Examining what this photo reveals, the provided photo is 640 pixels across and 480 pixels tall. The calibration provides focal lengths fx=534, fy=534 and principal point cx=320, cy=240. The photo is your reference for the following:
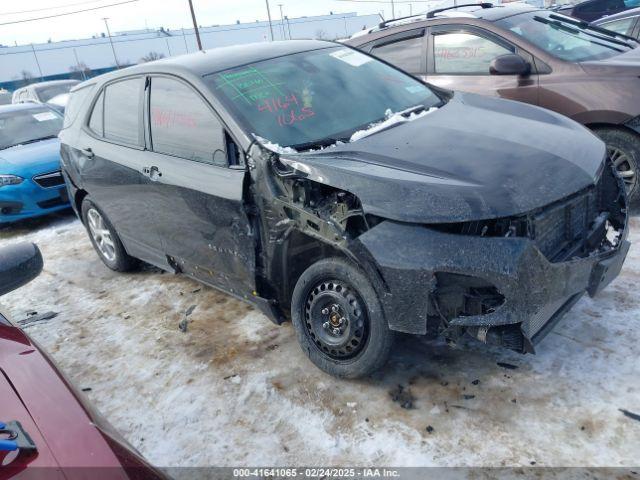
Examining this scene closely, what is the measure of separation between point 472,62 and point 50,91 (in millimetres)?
11668

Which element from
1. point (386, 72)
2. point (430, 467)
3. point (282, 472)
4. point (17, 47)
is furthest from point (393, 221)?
point (17, 47)

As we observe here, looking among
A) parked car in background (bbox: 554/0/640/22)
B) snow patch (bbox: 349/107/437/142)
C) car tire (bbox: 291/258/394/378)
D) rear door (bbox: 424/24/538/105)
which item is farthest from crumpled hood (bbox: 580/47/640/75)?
parked car in background (bbox: 554/0/640/22)

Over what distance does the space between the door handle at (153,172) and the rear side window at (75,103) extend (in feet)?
4.58

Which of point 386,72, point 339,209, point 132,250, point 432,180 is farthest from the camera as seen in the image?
point 132,250

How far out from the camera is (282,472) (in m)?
2.49

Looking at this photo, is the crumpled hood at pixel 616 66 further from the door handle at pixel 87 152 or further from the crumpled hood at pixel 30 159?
the crumpled hood at pixel 30 159

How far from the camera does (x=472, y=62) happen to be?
520 centimetres

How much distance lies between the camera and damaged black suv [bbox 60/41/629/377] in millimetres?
2418

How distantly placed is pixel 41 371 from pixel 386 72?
3.14 m

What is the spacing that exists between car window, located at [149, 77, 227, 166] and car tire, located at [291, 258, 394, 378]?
3.10 ft

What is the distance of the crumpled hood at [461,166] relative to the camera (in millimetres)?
2428

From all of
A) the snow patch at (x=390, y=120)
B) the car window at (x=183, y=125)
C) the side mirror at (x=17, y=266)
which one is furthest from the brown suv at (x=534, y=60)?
the side mirror at (x=17, y=266)

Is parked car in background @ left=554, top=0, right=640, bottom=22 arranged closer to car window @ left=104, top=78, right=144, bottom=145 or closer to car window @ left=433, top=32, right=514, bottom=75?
car window @ left=433, top=32, right=514, bottom=75

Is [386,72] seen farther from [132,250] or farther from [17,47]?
[17,47]
